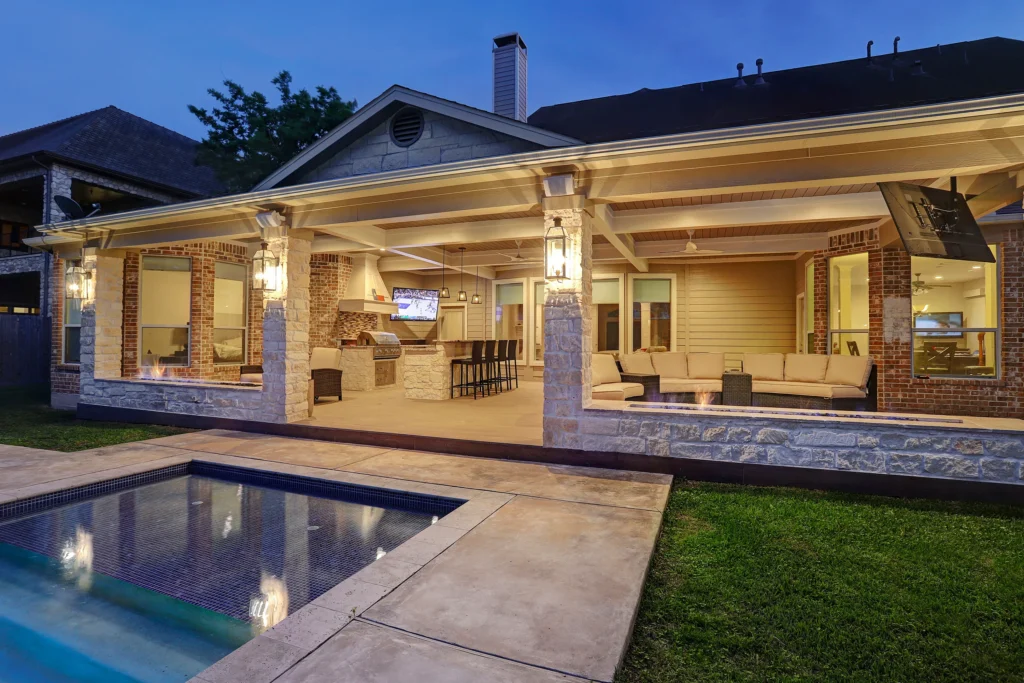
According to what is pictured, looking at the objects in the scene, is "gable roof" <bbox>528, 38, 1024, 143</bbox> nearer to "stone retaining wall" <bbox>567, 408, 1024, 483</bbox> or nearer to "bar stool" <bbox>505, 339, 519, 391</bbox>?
"bar stool" <bbox>505, 339, 519, 391</bbox>

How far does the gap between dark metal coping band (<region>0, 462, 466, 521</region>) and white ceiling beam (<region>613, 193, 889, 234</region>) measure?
4471 mm

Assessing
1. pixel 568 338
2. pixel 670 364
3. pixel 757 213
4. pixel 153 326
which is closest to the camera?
pixel 568 338

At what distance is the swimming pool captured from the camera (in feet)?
7.50

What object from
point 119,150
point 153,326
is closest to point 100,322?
point 153,326

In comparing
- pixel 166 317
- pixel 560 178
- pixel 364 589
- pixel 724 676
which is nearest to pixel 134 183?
pixel 166 317

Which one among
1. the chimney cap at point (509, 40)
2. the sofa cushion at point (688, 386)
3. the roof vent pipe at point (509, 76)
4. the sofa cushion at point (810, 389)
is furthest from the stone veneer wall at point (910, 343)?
the chimney cap at point (509, 40)

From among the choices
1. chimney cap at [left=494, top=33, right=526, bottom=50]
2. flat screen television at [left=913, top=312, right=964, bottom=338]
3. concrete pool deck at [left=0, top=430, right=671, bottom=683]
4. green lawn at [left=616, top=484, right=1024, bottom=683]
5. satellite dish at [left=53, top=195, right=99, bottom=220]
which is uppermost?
chimney cap at [left=494, top=33, right=526, bottom=50]

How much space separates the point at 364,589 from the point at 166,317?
26.0 feet

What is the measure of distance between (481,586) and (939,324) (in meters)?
7.22

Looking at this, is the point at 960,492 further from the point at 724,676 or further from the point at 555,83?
the point at 555,83

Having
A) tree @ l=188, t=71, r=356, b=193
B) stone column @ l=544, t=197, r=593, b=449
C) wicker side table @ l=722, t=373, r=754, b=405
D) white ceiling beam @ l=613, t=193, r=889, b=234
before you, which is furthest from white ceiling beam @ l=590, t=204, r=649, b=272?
tree @ l=188, t=71, r=356, b=193

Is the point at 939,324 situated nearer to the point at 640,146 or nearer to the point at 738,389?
the point at 738,389

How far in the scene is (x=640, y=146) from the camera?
13.5 feet

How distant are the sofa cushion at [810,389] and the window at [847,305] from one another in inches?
50.9
